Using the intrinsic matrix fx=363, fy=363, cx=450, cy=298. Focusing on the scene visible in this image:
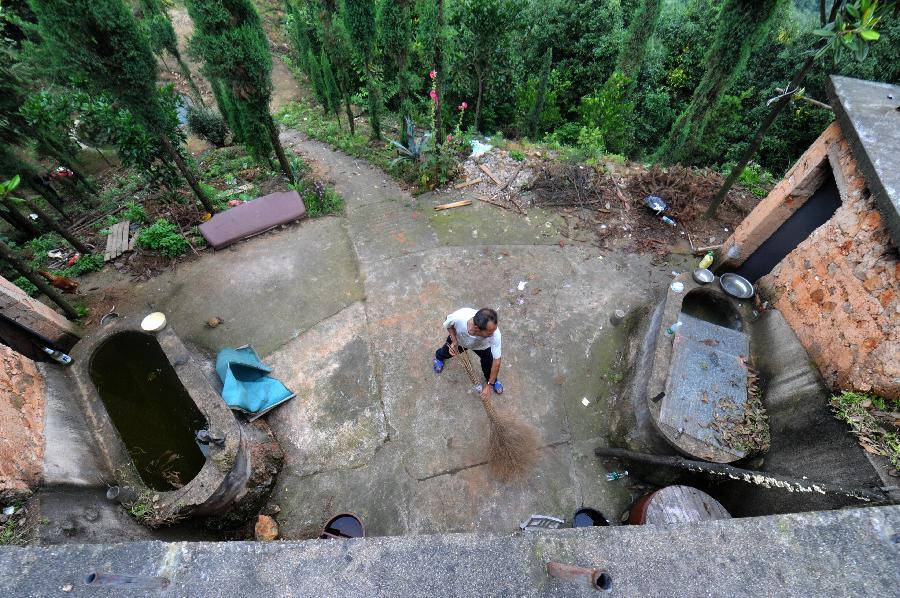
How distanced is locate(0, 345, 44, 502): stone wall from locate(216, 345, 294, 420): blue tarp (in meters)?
1.59

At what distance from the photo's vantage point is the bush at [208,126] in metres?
12.5

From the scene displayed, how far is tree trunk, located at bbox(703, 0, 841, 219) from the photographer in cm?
446

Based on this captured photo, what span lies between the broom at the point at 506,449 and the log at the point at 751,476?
3.08 ft

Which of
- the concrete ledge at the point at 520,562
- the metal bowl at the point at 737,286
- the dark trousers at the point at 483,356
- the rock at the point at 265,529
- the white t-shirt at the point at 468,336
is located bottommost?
the rock at the point at 265,529

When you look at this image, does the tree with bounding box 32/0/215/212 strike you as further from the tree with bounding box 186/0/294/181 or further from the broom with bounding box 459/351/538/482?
the broom with bounding box 459/351/538/482

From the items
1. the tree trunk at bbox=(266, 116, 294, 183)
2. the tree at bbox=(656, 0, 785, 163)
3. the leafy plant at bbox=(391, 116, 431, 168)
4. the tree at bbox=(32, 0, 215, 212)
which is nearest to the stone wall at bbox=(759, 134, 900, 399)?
the tree at bbox=(656, 0, 785, 163)

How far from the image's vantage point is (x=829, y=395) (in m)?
3.71

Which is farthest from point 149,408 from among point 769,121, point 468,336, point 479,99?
point 479,99

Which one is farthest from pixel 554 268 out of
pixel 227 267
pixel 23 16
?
pixel 23 16

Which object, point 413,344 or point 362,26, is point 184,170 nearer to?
point 362,26

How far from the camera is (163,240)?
22.7ft

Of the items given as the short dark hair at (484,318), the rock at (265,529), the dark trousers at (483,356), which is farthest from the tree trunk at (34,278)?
the short dark hair at (484,318)

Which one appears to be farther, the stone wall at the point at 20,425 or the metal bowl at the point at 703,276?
the metal bowl at the point at 703,276

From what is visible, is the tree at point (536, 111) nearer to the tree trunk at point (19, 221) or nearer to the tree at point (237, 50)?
the tree at point (237, 50)
